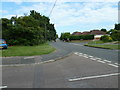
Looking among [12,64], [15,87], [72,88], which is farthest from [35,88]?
[12,64]

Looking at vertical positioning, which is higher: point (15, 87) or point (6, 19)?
point (6, 19)

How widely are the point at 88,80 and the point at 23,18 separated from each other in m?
23.5

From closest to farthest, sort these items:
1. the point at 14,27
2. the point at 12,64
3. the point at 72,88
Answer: the point at 72,88 → the point at 12,64 → the point at 14,27

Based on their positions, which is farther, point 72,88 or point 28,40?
point 28,40

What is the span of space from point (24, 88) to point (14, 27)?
63.2ft

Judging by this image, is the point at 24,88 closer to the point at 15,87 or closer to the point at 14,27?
the point at 15,87

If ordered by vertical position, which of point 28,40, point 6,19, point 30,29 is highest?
point 6,19

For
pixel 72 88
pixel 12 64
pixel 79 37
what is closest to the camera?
pixel 72 88

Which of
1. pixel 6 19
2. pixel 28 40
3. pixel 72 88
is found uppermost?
pixel 6 19

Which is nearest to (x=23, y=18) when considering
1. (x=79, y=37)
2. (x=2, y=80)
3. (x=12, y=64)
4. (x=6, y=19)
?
(x=6, y=19)

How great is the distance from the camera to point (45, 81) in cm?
466

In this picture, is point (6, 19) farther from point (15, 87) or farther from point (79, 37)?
point (79, 37)

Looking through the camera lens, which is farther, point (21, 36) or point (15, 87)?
point (21, 36)

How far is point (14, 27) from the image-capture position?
21.6 meters
